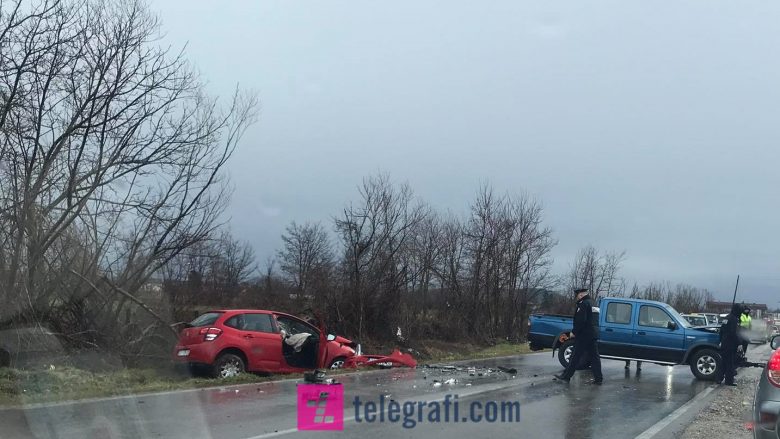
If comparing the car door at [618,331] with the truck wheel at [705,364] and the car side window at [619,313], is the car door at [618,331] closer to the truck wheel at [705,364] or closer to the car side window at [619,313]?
the car side window at [619,313]

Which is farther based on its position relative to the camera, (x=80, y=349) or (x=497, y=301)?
(x=497, y=301)

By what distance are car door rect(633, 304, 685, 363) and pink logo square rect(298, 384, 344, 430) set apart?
Answer: 8.06 metres

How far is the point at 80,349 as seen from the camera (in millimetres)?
15430

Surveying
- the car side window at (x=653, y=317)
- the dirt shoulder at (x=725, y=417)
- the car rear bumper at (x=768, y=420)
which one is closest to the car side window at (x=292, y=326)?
the car side window at (x=653, y=317)

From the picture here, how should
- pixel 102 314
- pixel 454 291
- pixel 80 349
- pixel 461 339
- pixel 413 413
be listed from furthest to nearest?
pixel 454 291 < pixel 461 339 < pixel 102 314 < pixel 80 349 < pixel 413 413

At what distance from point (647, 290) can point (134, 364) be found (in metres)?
67.9

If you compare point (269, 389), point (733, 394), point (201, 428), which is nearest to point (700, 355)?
point (733, 394)

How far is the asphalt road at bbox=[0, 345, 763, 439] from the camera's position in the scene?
8625 millimetres

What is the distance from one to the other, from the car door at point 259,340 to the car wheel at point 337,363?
Answer: 167cm

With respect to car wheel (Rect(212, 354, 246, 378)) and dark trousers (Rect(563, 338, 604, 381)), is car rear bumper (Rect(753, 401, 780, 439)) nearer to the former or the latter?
dark trousers (Rect(563, 338, 604, 381))

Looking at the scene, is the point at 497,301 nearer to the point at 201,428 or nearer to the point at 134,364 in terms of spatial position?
the point at 134,364

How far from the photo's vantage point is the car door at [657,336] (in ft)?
55.0

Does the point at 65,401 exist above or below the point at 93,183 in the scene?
below

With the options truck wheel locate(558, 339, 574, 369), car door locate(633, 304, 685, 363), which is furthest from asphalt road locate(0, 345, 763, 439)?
truck wheel locate(558, 339, 574, 369)
